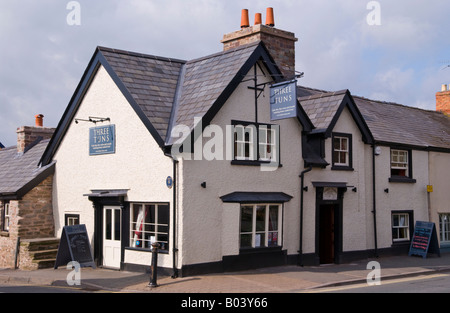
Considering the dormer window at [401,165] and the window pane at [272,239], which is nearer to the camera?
the window pane at [272,239]

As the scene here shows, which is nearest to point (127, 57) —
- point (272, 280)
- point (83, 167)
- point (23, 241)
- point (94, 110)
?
point (94, 110)

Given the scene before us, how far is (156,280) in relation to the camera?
535 inches

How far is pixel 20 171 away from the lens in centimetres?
2136

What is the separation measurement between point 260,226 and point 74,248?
6.06 m

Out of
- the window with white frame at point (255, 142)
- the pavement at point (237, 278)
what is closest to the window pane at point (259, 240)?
the pavement at point (237, 278)

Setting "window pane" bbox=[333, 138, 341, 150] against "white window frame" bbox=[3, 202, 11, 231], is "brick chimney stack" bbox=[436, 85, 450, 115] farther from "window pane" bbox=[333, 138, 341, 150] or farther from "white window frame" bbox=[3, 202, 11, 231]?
"white window frame" bbox=[3, 202, 11, 231]

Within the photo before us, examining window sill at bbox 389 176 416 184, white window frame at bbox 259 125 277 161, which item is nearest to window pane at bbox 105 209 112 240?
white window frame at bbox 259 125 277 161

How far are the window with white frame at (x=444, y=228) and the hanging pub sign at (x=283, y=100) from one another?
35.6 feet

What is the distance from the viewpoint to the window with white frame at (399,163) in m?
21.2

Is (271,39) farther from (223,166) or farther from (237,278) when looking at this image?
(237,278)

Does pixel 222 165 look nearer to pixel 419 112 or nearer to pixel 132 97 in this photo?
pixel 132 97

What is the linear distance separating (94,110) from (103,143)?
4.43 ft

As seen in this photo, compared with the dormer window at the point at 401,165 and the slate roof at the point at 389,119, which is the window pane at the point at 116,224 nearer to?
the slate roof at the point at 389,119

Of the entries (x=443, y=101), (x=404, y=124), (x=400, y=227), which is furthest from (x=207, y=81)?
(x=443, y=101)
